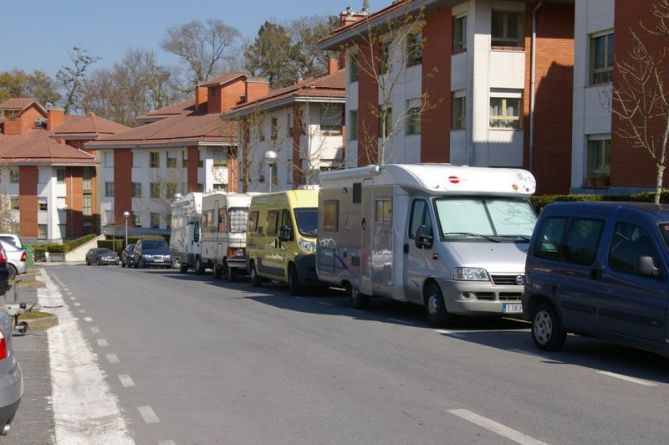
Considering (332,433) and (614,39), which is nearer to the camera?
(332,433)

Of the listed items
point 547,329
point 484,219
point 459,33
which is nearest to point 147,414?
point 547,329

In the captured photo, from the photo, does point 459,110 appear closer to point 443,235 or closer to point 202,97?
point 443,235

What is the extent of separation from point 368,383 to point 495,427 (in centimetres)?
225

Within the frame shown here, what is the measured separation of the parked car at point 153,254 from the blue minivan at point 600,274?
127 ft

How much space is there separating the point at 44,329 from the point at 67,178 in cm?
6944

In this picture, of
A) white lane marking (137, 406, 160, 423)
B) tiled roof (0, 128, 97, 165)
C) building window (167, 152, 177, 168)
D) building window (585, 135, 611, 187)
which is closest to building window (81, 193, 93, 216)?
tiled roof (0, 128, 97, 165)

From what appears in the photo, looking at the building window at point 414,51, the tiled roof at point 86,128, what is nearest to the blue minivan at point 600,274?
the building window at point 414,51

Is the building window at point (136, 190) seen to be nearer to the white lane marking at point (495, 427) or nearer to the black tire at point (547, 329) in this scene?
the black tire at point (547, 329)

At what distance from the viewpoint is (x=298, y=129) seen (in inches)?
1912

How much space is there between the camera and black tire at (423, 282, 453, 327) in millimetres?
13977

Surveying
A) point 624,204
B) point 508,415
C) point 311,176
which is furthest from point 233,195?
point 508,415

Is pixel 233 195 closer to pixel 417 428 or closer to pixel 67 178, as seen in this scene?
pixel 417 428

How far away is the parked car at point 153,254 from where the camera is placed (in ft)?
161

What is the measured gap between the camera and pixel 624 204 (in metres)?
10.7
